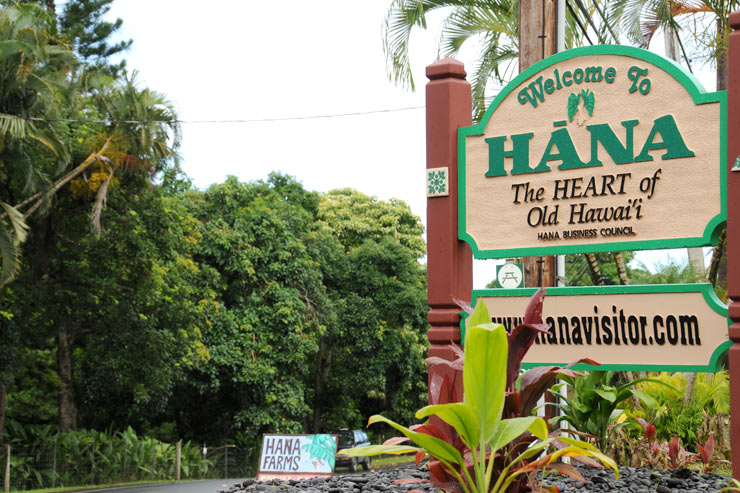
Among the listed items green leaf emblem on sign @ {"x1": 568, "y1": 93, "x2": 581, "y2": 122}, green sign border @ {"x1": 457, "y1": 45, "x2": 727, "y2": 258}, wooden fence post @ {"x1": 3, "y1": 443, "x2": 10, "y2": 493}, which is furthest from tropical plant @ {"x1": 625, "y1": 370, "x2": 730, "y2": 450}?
wooden fence post @ {"x1": 3, "y1": 443, "x2": 10, "y2": 493}

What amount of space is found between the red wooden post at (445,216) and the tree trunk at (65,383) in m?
17.4

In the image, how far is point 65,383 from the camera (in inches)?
930

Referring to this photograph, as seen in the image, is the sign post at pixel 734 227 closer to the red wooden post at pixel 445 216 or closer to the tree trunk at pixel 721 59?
the red wooden post at pixel 445 216

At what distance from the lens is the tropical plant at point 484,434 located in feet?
16.4

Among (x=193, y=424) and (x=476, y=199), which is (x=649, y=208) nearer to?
(x=476, y=199)

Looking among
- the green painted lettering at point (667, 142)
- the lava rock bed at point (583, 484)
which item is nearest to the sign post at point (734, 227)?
the green painted lettering at point (667, 142)

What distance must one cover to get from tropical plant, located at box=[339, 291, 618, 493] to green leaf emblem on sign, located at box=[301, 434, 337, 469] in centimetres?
528

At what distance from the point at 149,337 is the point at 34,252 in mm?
3420

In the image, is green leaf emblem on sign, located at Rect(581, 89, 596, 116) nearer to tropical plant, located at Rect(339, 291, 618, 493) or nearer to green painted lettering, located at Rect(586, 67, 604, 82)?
green painted lettering, located at Rect(586, 67, 604, 82)

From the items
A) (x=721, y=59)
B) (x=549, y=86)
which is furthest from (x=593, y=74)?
(x=721, y=59)

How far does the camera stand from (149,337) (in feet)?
70.1

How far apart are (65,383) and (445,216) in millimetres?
18970

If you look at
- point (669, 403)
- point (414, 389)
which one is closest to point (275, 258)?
point (414, 389)

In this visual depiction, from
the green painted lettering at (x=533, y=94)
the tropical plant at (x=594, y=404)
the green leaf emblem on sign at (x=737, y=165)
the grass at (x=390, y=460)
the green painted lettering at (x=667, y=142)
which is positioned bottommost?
the grass at (x=390, y=460)
